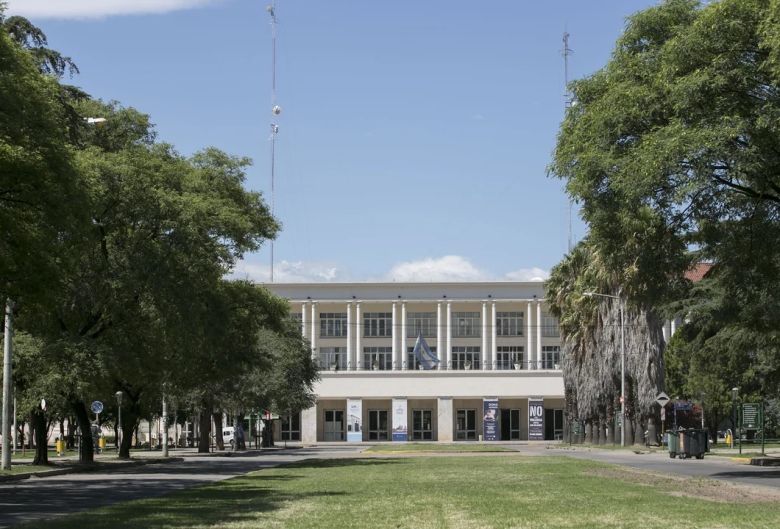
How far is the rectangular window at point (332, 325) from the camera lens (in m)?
116

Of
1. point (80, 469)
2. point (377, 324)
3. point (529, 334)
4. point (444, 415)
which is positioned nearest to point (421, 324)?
Result: point (377, 324)

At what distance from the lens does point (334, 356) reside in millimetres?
115750

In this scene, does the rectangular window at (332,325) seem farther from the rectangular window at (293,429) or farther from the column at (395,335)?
the rectangular window at (293,429)

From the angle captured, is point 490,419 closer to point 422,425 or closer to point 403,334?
point 422,425

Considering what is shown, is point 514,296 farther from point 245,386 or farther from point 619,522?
point 619,522

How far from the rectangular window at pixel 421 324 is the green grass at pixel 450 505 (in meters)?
82.9

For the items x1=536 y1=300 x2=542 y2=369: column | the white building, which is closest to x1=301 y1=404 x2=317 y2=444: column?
the white building

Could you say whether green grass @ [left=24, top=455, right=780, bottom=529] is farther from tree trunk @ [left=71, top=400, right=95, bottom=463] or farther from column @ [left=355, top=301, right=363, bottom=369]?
column @ [left=355, top=301, right=363, bottom=369]

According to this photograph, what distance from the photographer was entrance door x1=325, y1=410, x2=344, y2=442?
370 ft

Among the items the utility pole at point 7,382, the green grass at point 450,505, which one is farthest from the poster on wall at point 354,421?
the green grass at point 450,505

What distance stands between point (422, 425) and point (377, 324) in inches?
432

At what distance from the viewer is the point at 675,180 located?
28.6 meters

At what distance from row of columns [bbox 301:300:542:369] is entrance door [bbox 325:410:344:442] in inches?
205

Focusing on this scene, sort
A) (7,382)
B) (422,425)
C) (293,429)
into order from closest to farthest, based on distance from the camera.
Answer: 1. (7,382)
2. (422,425)
3. (293,429)
